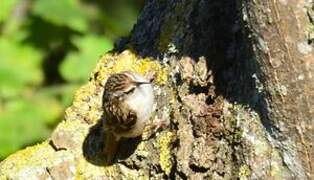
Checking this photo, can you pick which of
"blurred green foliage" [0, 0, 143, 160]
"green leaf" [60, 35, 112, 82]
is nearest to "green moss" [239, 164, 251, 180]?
"blurred green foliage" [0, 0, 143, 160]

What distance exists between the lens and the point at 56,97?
8.78 meters

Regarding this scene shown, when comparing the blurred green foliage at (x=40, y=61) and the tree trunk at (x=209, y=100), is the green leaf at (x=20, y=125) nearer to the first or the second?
the blurred green foliage at (x=40, y=61)

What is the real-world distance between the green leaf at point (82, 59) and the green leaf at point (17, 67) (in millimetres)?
279

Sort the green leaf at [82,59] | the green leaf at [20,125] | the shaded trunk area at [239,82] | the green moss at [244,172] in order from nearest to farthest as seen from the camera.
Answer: the shaded trunk area at [239,82] < the green moss at [244,172] < the green leaf at [20,125] < the green leaf at [82,59]

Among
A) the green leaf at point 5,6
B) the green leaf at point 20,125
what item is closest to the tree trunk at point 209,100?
the green leaf at point 20,125

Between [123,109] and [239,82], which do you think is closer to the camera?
[239,82]

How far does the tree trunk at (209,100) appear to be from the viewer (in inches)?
169

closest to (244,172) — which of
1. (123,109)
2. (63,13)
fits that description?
(123,109)

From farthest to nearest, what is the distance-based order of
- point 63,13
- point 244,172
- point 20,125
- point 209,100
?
1. point 63,13
2. point 20,125
3. point 209,100
4. point 244,172

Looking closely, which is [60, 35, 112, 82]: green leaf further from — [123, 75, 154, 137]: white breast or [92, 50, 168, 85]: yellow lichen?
[123, 75, 154, 137]: white breast

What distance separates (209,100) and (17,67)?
3.82 meters

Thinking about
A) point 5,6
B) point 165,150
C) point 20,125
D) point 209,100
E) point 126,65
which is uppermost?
point 5,6

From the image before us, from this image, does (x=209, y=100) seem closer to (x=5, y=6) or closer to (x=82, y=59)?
(x=82, y=59)

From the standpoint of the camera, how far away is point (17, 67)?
837cm
